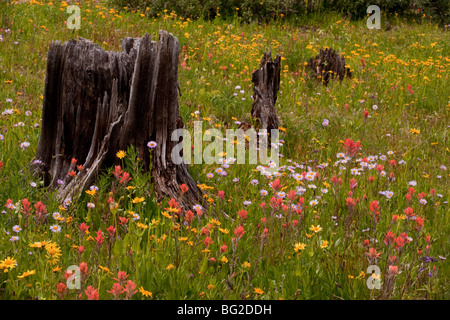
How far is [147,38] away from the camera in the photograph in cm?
387

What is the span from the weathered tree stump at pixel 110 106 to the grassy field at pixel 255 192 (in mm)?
153

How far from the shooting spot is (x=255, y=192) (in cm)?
426

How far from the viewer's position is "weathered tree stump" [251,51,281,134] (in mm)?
6180

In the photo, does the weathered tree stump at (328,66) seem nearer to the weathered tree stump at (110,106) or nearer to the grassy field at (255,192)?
→ the grassy field at (255,192)

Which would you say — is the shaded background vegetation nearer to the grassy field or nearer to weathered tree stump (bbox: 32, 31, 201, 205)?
the grassy field

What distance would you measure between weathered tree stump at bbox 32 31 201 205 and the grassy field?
153 millimetres

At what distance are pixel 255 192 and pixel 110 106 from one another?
145 cm

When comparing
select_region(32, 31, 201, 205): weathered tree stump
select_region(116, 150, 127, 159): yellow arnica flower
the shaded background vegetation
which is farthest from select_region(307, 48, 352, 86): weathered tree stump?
select_region(116, 150, 127, 159): yellow arnica flower

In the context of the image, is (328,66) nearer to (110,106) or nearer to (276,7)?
(276,7)

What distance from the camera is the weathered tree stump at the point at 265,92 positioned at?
6.18 metres

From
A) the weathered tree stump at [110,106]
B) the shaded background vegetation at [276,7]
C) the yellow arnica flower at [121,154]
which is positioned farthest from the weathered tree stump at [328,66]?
the yellow arnica flower at [121,154]

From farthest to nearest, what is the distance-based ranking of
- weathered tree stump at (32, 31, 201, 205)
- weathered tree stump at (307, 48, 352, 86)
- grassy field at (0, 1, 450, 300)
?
1. weathered tree stump at (307, 48, 352, 86)
2. weathered tree stump at (32, 31, 201, 205)
3. grassy field at (0, 1, 450, 300)

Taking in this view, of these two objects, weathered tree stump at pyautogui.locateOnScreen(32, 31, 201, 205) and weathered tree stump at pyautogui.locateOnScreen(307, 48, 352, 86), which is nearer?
weathered tree stump at pyautogui.locateOnScreen(32, 31, 201, 205)
